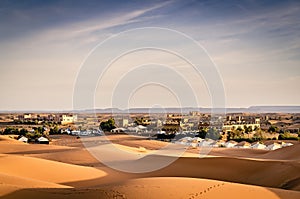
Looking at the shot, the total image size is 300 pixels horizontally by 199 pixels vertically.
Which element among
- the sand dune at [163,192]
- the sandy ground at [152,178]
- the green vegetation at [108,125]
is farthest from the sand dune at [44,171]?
the green vegetation at [108,125]

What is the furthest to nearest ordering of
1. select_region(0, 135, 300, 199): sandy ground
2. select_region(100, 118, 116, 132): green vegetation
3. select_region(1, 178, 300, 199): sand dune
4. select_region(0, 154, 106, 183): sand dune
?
select_region(100, 118, 116, 132): green vegetation, select_region(0, 154, 106, 183): sand dune, select_region(0, 135, 300, 199): sandy ground, select_region(1, 178, 300, 199): sand dune

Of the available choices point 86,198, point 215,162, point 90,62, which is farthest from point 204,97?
point 86,198

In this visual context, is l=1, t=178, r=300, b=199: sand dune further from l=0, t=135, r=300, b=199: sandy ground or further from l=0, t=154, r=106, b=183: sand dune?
l=0, t=154, r=106, b=183: sand dune

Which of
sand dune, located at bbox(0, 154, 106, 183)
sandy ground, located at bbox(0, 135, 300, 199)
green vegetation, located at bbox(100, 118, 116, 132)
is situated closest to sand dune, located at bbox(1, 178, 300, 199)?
sandy ground, located at bbox(0, 135, 300, 199)

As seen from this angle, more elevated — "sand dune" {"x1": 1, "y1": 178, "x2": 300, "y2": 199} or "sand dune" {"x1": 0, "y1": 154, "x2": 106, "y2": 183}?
"sand dune" {"x1": 1, "y1": 178, "x2": 300, "y2": 199}

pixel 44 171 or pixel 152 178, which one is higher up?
pixel 152 178

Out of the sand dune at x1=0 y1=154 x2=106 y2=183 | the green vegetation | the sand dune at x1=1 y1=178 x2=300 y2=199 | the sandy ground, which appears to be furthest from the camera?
the green vegetation

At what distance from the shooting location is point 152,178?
29.1 feet

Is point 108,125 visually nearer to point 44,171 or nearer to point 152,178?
point 44,171

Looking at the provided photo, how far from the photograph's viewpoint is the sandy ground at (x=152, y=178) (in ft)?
23.9

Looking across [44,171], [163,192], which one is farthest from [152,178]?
[44,171]

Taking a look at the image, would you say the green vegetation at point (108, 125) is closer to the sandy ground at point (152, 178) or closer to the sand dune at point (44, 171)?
the sandy ground at point (152, 178)

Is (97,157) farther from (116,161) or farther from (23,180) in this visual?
(23,180)

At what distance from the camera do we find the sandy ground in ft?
23.9
